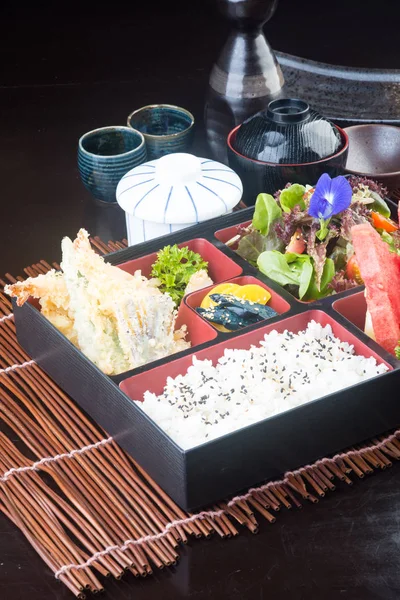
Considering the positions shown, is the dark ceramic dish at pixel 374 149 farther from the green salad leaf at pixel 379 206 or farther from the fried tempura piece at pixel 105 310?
the fried tempura piece at pixel 105 310

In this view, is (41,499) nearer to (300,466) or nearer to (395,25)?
(300,466)

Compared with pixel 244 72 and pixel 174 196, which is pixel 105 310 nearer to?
pixel 174 196

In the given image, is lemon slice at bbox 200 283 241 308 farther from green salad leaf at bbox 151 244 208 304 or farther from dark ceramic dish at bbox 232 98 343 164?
dark ceramic dish at bbox 232 98 343 164

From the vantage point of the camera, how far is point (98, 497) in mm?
1915

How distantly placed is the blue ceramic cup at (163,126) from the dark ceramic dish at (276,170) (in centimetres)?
25

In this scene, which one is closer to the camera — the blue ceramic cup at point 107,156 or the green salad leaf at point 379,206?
the green salad leaf at point 379,206

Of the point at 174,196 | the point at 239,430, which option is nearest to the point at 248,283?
the point at 174,196

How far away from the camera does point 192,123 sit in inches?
121

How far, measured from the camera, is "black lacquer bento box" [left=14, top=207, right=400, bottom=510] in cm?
182

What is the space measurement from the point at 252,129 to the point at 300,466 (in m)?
1.16

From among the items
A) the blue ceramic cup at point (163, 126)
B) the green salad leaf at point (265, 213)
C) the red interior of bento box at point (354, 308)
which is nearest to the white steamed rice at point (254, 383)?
the red interior of bento box at point (354, 308)

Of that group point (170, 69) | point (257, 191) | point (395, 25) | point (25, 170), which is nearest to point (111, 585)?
point (257, 191)

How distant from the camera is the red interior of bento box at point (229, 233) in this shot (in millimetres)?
2561

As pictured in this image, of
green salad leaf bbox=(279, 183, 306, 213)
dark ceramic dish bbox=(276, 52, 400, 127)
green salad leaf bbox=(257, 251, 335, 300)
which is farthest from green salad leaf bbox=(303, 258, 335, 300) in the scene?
dark ceramic dish bbox=(276, 52, 400, 127)
